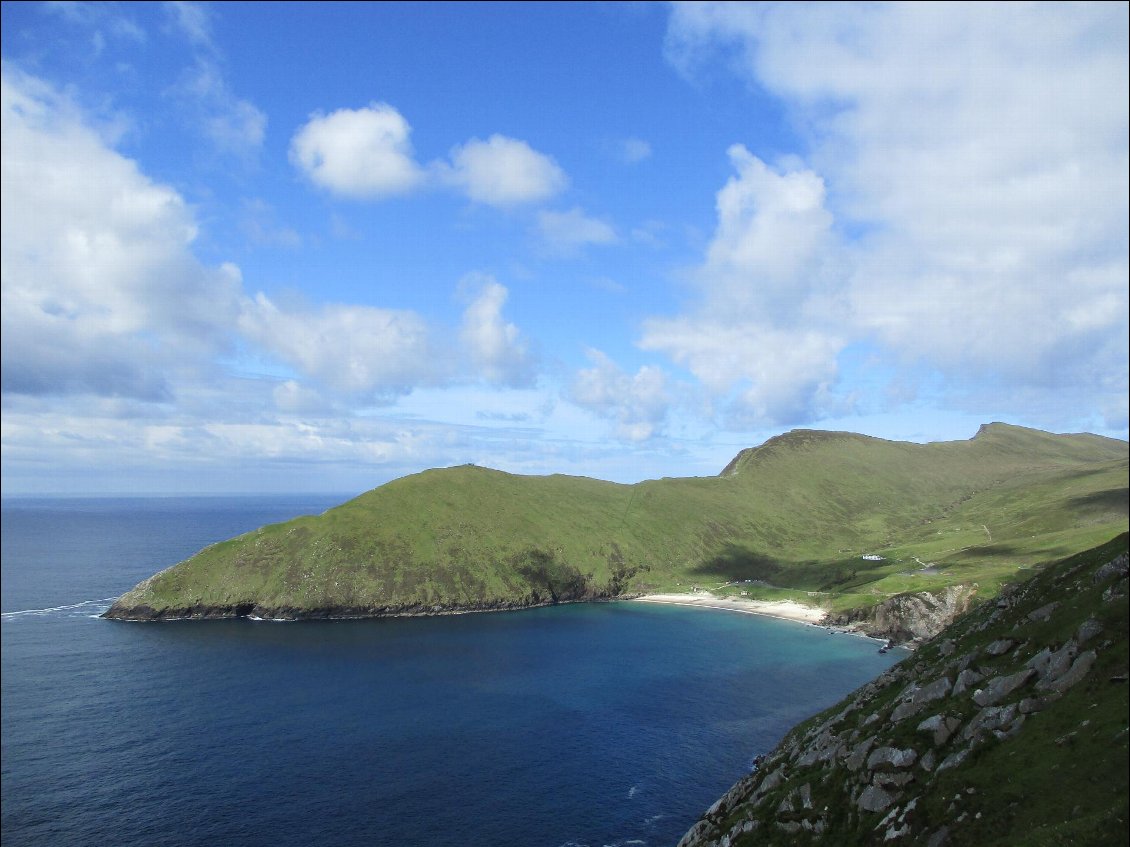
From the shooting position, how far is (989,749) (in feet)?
160

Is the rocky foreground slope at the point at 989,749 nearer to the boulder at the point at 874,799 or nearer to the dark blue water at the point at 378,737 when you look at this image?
the boulder at the point at 874,799

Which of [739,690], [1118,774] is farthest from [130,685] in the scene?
[1118,774]

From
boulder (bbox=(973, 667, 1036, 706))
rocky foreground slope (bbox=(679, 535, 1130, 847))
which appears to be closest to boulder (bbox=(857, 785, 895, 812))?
rocky foreground slope (bbox=(679, 535, 1130, 847))

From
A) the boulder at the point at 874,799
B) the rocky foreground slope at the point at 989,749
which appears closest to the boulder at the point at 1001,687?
the rocky foreground slope at the point at 989,749

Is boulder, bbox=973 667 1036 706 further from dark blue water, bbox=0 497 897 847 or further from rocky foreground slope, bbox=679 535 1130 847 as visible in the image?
dark blue water, bbox=0 497 897 847

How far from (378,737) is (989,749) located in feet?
359

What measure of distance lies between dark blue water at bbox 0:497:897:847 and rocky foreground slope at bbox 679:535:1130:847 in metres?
32.5

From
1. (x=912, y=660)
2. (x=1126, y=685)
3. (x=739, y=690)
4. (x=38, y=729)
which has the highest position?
(x=1126, y=685)

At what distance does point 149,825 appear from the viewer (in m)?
89.8

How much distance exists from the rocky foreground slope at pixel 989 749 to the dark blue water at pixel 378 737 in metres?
32.5

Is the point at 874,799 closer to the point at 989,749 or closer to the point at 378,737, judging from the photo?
the point at 989,749

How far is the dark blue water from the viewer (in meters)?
90.4

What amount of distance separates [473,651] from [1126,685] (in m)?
174

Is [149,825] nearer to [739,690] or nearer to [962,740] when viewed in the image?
[962,740]
